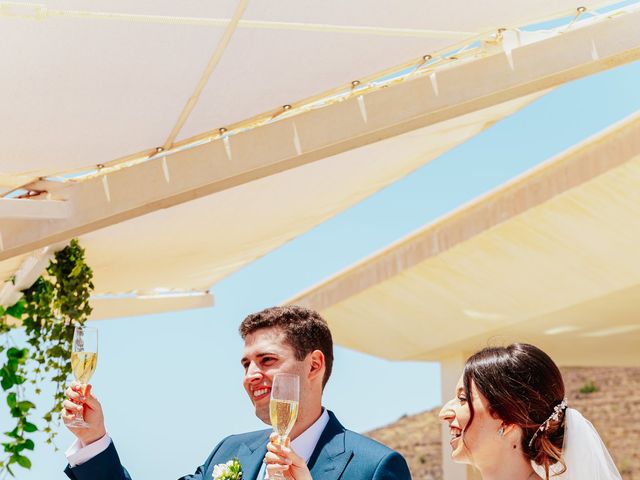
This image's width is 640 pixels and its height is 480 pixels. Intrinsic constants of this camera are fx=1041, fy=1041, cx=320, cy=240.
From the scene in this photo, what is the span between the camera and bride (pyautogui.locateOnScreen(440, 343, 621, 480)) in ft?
9.91

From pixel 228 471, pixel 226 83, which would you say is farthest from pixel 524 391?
pixel 226 83

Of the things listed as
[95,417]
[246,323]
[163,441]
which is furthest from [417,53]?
[163,441]

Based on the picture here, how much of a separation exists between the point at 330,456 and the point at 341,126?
222 centimetres

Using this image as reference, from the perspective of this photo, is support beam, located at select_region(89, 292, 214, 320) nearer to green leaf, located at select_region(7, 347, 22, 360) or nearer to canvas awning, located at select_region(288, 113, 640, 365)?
canvas awning, located at select_region(288, 113, 640, 365)

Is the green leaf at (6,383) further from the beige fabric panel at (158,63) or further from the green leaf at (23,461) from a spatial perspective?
the beige fabric panel at (158,63)

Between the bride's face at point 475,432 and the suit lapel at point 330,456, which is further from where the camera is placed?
the suit lapel at point 330,456

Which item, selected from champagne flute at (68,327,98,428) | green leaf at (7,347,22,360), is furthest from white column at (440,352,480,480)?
champagne flute at (68,327,98,428)

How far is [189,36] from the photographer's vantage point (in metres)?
4.53

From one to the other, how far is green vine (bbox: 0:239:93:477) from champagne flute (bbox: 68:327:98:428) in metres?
3.69

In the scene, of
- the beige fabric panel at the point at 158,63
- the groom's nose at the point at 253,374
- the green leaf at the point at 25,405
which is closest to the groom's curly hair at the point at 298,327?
the groom's nose at the point at 253,374

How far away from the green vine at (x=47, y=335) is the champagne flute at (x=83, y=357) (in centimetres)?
369

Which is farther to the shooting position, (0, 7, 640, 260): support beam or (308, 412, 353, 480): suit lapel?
(0, 7, 640, 260): support beam

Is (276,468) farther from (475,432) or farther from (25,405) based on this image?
(25,405)

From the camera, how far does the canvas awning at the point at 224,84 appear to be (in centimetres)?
442
